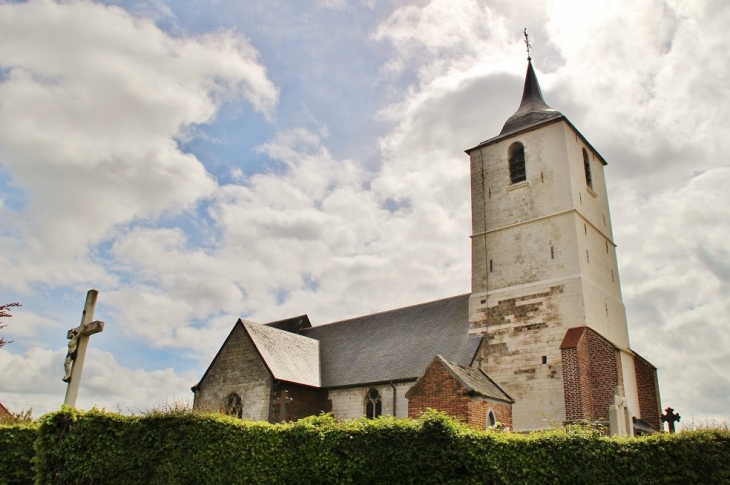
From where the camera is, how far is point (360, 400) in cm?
2139

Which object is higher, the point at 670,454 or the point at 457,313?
the point at 457,313

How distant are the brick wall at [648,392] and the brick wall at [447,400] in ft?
23.9

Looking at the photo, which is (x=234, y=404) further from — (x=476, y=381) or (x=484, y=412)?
(x=484, y=412)

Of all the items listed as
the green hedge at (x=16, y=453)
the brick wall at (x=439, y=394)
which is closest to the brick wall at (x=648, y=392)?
the brick wall at (x=439, y=394)

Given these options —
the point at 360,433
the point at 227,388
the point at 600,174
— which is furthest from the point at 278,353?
the point at 600,174

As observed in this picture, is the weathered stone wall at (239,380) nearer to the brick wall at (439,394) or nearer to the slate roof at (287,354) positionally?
the slate roof at (287,354)

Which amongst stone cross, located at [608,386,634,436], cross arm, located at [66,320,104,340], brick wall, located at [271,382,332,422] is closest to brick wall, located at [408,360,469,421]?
stone cross, located at [608,386,634,436]

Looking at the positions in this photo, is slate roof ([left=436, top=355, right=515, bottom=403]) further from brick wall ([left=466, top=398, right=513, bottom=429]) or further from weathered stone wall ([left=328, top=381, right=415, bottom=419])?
weathered stone wall ([left=328, top=381, right=415, bottom=419])

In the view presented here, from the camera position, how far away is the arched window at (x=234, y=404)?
21469mm

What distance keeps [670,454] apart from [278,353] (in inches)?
640

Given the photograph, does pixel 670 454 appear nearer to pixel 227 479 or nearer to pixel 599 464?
pixel 599 464

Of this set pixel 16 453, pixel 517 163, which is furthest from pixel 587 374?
pixel 16 453

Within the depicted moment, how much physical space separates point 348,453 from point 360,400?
1123 centimetres

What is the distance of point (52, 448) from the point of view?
38.5ft
